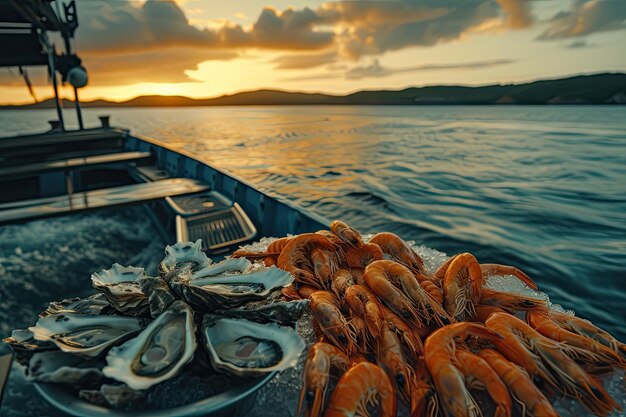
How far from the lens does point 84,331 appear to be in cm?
184

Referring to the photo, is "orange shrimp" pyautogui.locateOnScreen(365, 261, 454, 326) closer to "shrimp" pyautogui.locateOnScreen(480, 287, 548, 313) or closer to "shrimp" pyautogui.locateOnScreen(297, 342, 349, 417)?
"shrimp" pyautogui.locateOnScreen(480, 287, 548, 313)

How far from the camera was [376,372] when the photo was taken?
76.3 inches

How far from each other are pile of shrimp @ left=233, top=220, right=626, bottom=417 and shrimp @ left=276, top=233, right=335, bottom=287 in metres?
0.03

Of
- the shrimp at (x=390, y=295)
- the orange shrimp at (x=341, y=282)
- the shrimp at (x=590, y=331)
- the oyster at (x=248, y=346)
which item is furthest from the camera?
the orange shrimp at (x=341, y=282)

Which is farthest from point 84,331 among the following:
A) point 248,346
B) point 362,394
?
point 362,394

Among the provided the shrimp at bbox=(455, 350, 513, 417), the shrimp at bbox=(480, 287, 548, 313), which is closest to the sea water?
the shrimp at bbox=(455, 350, 513, 417)

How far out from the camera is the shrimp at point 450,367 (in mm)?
1810

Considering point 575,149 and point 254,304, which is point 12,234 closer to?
point 254,304

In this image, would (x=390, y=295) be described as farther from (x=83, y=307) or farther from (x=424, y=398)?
(x=83, y=307)

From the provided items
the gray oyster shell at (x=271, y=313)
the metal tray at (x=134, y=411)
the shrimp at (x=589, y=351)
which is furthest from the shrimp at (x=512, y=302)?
the metal tray at (x=134, y=411)

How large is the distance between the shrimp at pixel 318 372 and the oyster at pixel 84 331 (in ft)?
3.26

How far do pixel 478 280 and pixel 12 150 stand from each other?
666 inches

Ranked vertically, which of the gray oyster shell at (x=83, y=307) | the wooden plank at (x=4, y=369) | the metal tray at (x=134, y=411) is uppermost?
the gray oyster shell at (x=83, y=307)

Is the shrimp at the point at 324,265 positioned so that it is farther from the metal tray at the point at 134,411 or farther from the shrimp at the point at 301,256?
the metal tray at the point at 134,411
